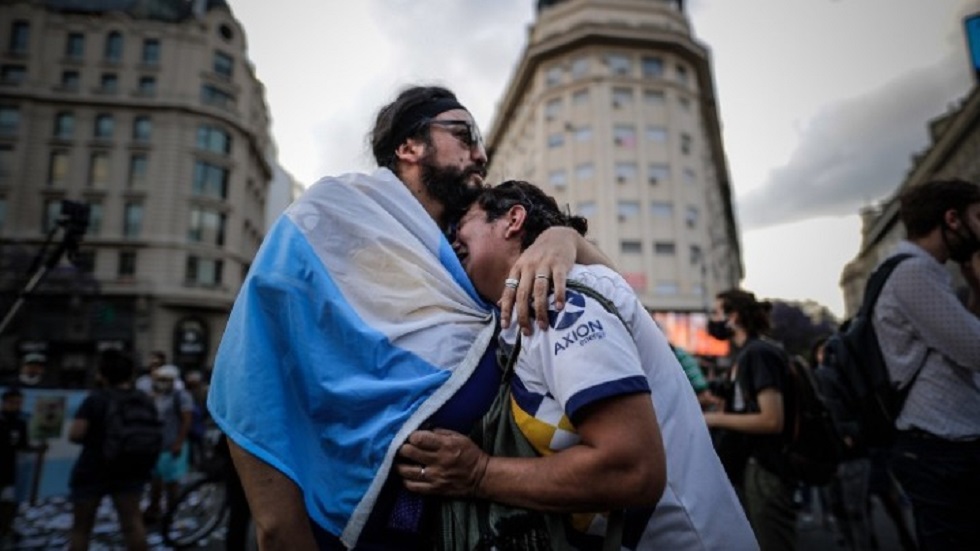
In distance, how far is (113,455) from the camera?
4863mm

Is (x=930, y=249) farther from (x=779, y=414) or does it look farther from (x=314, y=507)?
(x=314, y=507)

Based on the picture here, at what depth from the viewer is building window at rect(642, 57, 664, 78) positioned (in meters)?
34.2

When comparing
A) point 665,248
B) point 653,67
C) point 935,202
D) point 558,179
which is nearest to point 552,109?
point 558,179

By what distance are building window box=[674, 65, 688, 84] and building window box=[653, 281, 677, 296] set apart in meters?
14.3

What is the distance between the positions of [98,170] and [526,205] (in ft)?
141

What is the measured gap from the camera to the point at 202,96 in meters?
36.5

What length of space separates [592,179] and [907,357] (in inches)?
1193

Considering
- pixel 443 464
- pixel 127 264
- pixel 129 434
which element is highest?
pixel 127 264

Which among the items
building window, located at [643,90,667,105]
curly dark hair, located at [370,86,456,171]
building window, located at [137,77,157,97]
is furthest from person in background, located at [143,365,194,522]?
building window, located at [137,77,157,97]

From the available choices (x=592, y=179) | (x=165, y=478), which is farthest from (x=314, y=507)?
(x=592, y=179)

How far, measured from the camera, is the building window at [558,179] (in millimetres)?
32562

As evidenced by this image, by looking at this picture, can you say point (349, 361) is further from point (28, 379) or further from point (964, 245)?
point (28, 379)

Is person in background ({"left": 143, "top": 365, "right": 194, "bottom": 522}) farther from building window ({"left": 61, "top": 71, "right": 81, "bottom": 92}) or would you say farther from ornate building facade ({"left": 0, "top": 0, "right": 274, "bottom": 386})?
building window ({"left": 61, "top": 71, "right": 81, "bottom": 92})

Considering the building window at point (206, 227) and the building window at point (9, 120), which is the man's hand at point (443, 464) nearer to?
the building window at point (206, 227)
